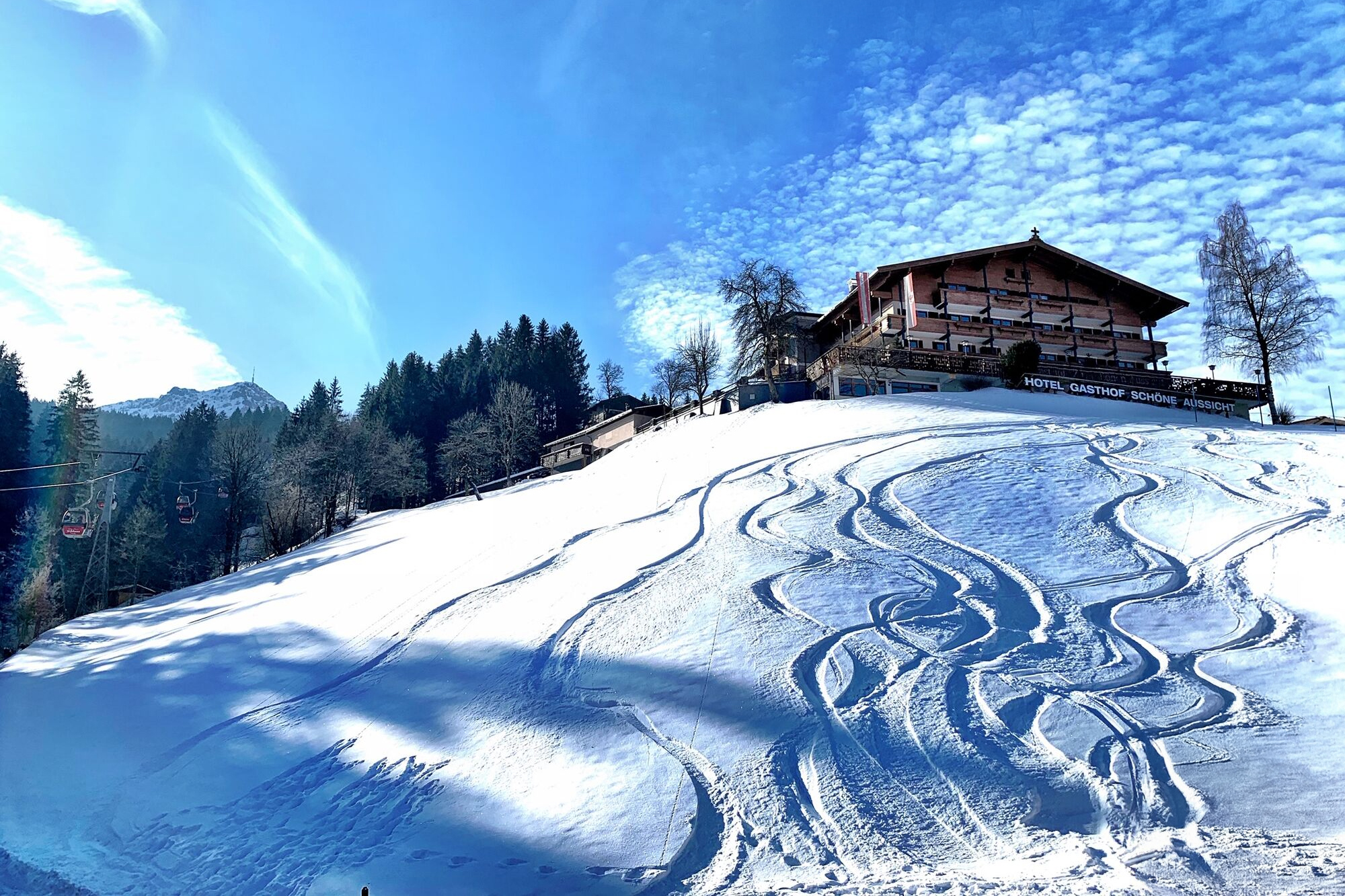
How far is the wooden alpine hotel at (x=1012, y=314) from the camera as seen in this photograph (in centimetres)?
3703

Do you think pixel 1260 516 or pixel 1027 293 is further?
pixel 1027 293

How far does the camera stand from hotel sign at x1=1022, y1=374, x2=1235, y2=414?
33312mm

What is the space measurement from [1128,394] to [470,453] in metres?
40.5

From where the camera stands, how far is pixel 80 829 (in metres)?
7.58

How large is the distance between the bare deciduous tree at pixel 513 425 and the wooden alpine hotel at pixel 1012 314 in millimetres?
24466

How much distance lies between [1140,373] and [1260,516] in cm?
2719

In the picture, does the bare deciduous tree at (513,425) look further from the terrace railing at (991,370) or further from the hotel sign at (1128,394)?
the hotel sign at (1128,394)

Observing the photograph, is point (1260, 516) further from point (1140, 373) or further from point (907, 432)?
point (1140, 373)

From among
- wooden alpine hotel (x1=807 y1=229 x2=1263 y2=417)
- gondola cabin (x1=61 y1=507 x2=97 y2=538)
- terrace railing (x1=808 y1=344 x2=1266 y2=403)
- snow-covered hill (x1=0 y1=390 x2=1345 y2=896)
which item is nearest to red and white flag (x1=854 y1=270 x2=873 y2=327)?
wooden alpine hotel (x1=807 y1=229 x2=1263 y2=417)

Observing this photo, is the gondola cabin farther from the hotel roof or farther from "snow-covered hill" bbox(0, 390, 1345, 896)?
the hotel roof

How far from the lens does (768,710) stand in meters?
8.17

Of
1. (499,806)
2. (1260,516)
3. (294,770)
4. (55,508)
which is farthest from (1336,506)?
(55,508)

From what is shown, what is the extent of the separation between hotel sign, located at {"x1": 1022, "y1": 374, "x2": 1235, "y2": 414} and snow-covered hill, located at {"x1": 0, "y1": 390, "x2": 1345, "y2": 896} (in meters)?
17.8

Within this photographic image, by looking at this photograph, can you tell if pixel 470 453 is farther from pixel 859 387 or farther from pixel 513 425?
pixel 859 387
